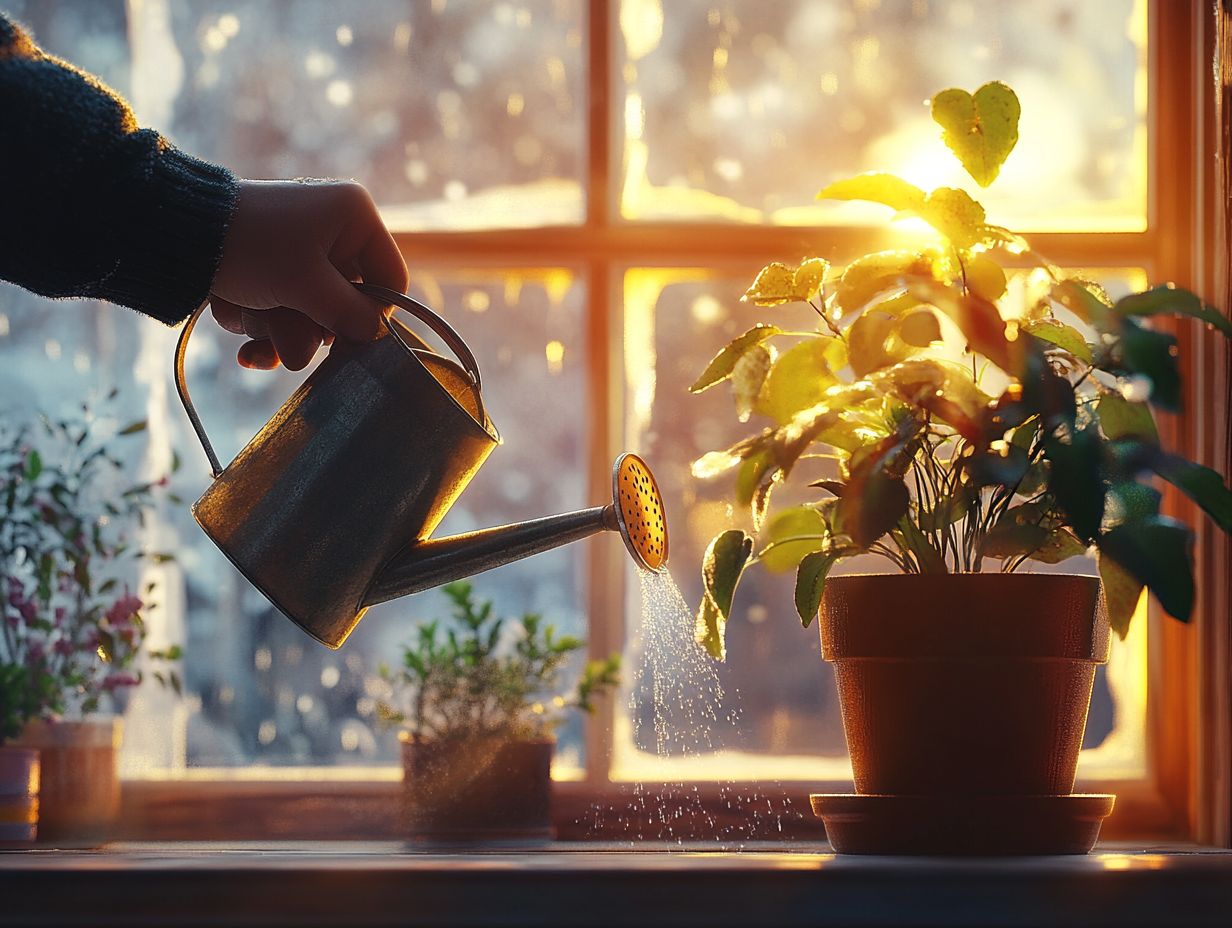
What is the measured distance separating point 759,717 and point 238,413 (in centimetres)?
72

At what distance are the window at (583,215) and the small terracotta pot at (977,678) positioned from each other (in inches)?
21.1

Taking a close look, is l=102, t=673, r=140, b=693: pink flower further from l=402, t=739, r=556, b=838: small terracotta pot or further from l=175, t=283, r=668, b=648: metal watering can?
l=175, t=283, r=668, b=648: metal watering can

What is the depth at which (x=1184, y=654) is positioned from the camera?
1557 mm

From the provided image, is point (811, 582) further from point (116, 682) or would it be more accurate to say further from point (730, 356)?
point (116, 682)

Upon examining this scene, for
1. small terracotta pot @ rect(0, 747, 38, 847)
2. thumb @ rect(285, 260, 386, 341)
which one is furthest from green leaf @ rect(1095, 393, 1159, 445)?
small terracotta pot @ rect(0, 747, 38, 847)

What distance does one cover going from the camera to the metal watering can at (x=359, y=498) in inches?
39.5

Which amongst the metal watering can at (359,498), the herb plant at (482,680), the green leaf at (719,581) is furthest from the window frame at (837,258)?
the metal watering can at (359,498)

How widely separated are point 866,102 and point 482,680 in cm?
83

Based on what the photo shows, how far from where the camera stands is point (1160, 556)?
938 mm

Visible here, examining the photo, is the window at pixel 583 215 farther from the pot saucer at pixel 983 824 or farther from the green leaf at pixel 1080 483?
the green leaf at pixel 1080 483

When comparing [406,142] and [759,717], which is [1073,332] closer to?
[759,717]

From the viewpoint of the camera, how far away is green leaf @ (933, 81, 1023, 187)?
1062mm

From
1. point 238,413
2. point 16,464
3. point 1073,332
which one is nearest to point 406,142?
point 238,413

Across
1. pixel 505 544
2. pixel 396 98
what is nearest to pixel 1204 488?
pixel 505 544
